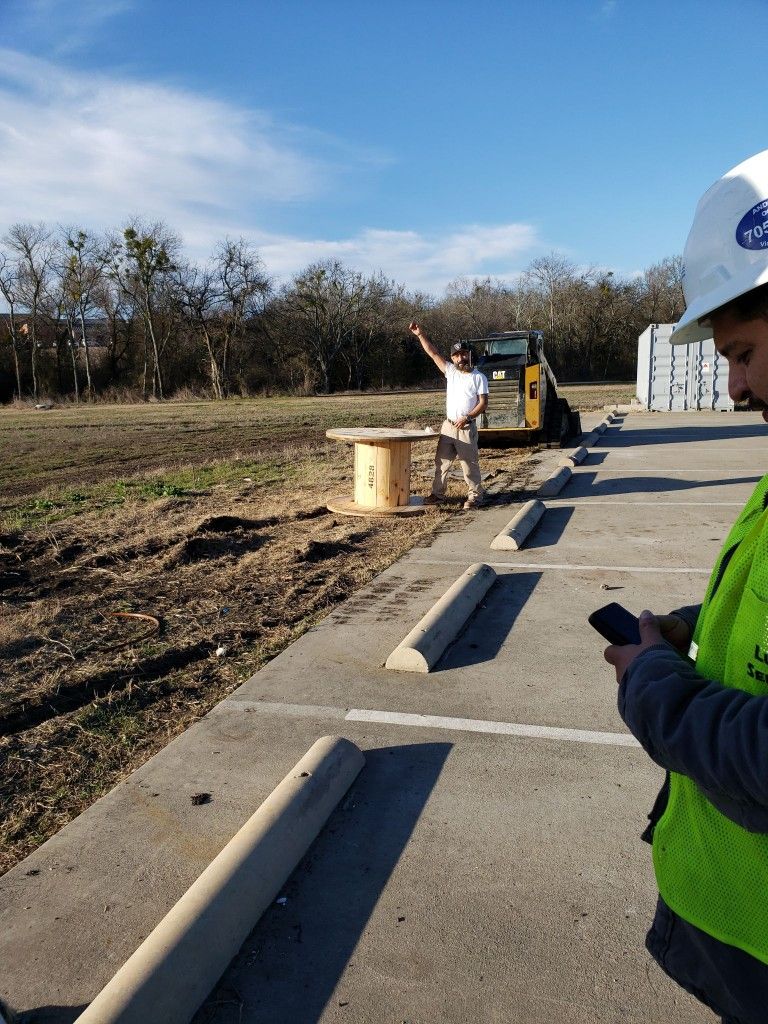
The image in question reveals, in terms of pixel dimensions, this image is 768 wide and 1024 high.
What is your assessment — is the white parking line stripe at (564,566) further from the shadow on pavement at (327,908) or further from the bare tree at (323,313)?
the bare tree at (323,313)

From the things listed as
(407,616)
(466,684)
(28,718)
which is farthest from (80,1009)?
(407,616)

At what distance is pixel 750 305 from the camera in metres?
1.43

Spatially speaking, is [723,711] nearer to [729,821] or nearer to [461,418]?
[729,821]

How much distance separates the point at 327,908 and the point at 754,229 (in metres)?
2.41

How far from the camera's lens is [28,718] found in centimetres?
435

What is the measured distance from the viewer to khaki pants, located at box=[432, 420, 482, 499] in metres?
10.2

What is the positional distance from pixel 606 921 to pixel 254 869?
3.82 feet

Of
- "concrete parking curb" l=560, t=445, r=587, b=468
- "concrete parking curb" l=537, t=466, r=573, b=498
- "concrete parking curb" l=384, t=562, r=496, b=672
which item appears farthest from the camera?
"concrete parking curb" l=560, t=445, r=587, b=468

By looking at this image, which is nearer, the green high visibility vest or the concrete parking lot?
the green high visibility vest

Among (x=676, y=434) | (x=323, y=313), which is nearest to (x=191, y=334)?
(x=323, y=313)

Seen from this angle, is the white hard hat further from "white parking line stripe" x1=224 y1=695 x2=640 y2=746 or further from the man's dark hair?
"white parking line stripe" x1=224 y1=695 x2=640 y2=746

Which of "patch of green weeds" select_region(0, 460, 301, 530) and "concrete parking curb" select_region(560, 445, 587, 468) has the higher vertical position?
"concrete parking curb" select_region(560, 445, 587, 468)

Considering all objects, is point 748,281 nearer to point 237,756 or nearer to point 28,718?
point 237,756

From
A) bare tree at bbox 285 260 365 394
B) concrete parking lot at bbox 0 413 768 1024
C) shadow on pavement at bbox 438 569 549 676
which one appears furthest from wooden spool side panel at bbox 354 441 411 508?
bare tree at bbox 285 260 365 394
